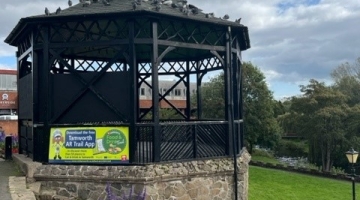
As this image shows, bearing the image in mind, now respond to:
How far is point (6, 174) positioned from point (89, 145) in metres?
2.72

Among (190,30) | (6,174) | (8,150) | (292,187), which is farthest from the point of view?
(292,187)

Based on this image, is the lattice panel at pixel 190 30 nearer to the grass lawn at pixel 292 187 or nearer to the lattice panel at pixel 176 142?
the lattice panel at pixel 176 142

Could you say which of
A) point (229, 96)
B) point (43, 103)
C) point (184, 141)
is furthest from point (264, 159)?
point (43, 103)

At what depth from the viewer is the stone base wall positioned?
9266 mm

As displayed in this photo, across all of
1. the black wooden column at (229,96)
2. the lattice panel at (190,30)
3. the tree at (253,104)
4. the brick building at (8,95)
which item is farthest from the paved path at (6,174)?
the brick building at (8,95)

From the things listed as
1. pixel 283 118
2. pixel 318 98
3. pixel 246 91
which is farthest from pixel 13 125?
pixel 318 98

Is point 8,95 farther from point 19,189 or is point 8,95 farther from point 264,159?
point 19,189

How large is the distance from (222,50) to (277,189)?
9675mm

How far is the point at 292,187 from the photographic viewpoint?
19.8 metres

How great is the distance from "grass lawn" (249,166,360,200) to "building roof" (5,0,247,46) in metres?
7.91

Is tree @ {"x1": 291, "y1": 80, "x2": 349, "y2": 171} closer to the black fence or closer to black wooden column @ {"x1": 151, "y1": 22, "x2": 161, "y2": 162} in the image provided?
the black fence

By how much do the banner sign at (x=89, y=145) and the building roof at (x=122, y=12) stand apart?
263 cm

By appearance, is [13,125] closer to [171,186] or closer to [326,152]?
[326,152]

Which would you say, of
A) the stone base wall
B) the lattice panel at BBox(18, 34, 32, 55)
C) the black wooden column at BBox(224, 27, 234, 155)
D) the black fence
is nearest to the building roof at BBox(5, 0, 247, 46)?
the lattice panel at BBox(18, 34, 32, 55)
